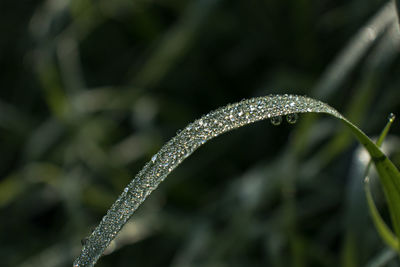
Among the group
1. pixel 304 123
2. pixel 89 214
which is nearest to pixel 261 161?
pixel 304 123

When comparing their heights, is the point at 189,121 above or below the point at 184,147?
below

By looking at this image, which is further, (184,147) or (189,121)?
(189,121)

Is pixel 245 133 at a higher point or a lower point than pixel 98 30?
lower

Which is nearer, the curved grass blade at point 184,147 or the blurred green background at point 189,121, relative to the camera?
the curved grass blade at point 184,147

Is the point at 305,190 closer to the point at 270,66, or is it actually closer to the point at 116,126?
the point at 270,66
